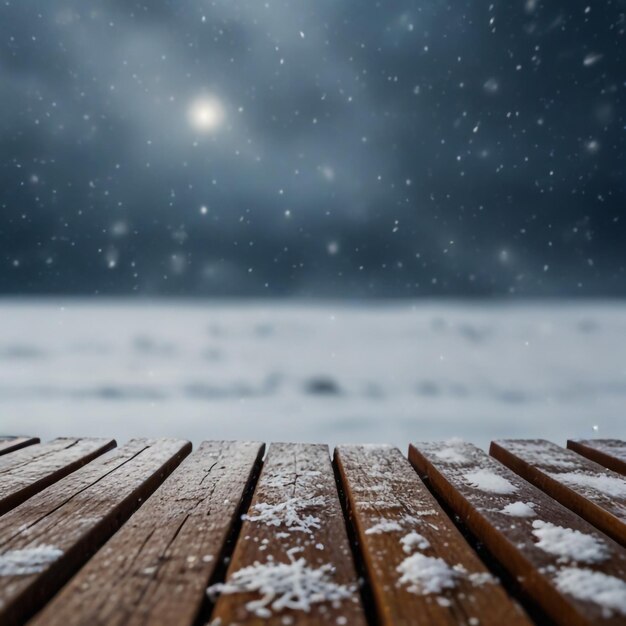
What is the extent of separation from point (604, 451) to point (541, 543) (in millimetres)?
988

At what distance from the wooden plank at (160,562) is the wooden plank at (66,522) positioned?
56mm

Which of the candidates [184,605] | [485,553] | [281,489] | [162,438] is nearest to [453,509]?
[485,553]

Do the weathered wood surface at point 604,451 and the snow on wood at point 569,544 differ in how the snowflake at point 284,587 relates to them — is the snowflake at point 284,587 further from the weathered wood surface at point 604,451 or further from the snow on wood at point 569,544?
the weathered wood surface at point 604,451

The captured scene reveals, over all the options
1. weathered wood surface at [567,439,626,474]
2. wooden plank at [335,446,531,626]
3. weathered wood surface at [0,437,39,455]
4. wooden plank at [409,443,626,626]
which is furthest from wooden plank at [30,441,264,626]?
weathered wood surface at [567,439,626,474]

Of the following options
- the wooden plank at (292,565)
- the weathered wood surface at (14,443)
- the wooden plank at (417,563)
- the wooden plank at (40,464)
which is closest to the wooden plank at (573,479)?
the wooden plank at (417,563)

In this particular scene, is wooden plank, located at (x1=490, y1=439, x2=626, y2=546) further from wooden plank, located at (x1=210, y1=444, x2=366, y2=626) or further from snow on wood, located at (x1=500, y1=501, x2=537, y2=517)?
wooden plank, located at (x1=210, y1=444, x2=366, y2=626)

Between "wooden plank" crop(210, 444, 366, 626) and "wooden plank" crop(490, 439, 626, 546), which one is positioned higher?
"wooden plank" crop(490, 439, 626, 546)

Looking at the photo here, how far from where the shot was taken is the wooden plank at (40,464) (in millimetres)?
1308

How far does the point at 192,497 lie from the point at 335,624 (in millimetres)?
663

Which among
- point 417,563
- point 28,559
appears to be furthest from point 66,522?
point 417,563

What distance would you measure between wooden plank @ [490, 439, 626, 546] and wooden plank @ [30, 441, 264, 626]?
980 mm

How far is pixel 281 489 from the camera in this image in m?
1.37

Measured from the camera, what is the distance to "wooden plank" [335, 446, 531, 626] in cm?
78

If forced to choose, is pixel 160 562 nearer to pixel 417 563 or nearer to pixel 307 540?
pixel 307 540
